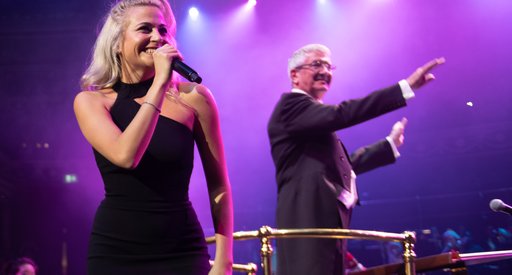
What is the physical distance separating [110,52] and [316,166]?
4.65 ft

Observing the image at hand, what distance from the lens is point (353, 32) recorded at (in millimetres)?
9258

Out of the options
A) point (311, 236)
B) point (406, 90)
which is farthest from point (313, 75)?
point (311, 236)

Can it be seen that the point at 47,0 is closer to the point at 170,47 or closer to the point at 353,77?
the point at 353,77

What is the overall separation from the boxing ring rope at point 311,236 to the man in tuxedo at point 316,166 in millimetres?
295

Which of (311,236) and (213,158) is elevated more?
(213,158)

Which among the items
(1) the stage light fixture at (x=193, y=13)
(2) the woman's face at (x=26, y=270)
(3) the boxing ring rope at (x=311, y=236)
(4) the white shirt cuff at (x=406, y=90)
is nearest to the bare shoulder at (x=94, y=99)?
(3) the boxing ring rope at (x=311, y=236)

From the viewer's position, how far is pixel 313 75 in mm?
3422

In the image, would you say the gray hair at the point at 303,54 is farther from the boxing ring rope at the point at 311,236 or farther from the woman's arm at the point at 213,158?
the woman's arm at the point at 213,158

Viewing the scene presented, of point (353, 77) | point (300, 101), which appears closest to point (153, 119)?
point (300, 101)

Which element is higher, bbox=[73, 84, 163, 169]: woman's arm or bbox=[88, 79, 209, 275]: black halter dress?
bbox=[73, 84, 163, 169]: woman's arm

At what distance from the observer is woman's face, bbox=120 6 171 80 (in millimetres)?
1780

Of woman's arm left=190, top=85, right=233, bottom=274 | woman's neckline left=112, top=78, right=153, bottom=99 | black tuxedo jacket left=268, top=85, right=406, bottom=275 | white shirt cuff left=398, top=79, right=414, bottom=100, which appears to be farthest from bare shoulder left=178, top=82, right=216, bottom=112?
white shirt cuff left=398, top=79, right=414, bottom=100

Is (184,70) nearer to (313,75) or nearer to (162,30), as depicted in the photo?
(162,30)

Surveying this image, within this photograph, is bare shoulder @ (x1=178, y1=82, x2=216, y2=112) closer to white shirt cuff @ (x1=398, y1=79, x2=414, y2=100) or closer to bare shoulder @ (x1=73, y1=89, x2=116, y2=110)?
bare shoulder @ (x1=73, y1=89, x2=116, y2=110)
